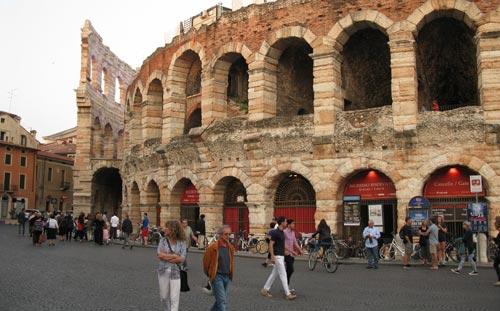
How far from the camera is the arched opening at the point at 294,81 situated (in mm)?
21734

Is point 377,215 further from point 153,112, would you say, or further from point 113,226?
point 113,226

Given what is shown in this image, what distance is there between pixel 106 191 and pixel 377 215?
25.0 metres

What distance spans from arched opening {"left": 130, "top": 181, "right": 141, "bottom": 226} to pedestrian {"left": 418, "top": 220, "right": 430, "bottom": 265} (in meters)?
16.7

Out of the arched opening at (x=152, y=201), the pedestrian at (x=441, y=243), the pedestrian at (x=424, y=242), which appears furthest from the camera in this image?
the arched opening at (x=152, y=201)

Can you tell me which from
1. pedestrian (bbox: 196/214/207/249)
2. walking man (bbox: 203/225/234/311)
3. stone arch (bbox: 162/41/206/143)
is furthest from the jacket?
stone arch (bbox: 162/41/206/143)

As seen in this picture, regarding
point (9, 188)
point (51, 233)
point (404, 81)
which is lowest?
point (51, 233)

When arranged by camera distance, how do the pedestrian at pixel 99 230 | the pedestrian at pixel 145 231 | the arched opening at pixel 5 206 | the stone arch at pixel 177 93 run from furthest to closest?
the arched opening at pixel 5 206 → the stone arch at pixel 177 93 → the pedestrian at pixel 99 230 → the pedestrian at pixel 145 231

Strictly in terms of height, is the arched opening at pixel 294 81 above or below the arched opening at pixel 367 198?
above

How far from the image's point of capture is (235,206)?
2158 cm

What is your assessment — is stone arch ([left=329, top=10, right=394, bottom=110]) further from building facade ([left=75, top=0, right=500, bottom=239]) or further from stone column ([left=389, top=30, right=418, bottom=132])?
stone column ([left=389, top=30, right=418, bottom=132])

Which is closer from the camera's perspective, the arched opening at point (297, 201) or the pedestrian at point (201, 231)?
the arched opening at point (297, 201)

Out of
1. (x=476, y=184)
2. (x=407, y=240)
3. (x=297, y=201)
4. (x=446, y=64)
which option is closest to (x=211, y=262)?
(x=407, y=240)

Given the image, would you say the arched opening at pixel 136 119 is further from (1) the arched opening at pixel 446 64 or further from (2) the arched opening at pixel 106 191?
(1) the arched opening at pixel 446 64

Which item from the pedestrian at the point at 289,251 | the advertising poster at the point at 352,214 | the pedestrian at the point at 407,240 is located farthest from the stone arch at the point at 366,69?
the pedestrian at the point at 289,251
